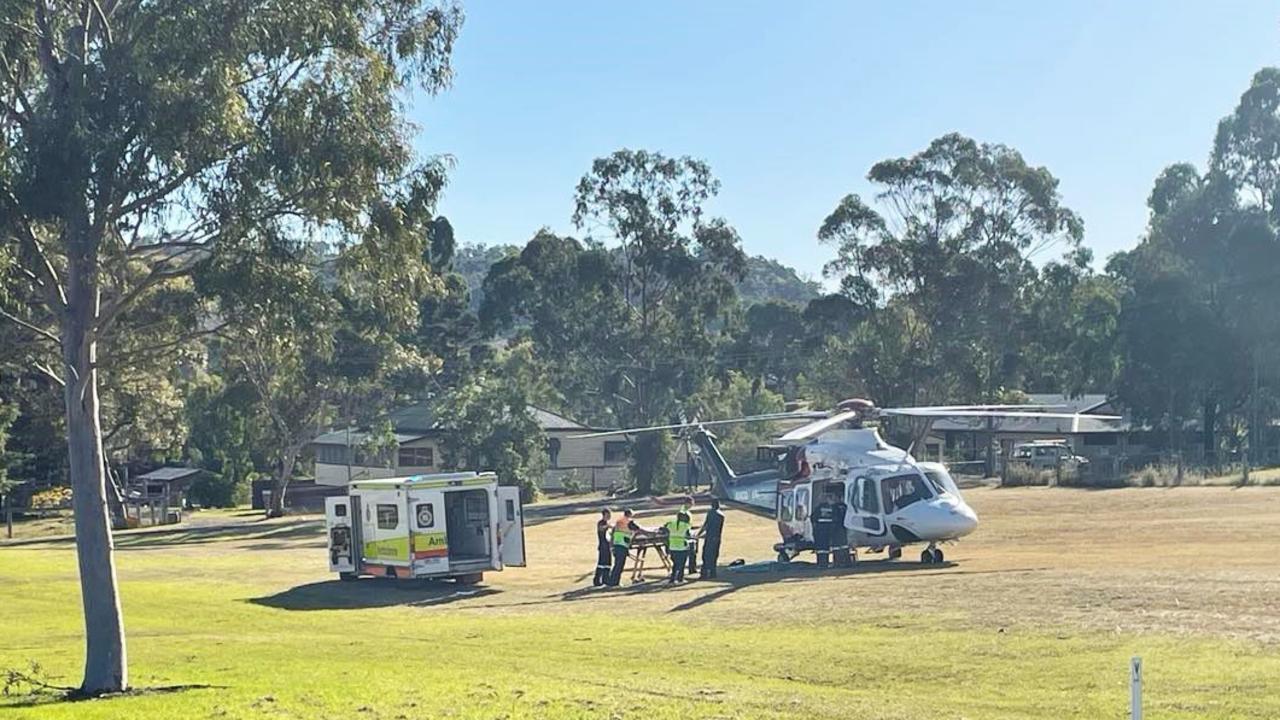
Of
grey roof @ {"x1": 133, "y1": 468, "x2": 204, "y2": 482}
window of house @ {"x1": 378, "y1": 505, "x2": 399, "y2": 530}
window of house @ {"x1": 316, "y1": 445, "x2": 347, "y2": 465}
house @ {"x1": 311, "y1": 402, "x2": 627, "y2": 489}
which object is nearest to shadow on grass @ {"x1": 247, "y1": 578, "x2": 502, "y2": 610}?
window of house @ {"x1": 378, "y1": 505, "x2": 399, "y2": 530}

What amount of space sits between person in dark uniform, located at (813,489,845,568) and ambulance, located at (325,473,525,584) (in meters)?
6.04

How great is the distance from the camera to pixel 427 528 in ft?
98.1

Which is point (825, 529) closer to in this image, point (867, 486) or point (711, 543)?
point (867, 486)

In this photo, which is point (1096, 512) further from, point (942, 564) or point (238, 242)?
point (238, 242)

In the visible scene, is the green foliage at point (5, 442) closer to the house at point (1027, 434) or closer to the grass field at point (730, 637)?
the grass field at point (730, 637)

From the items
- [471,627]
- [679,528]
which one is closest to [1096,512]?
[679,528]

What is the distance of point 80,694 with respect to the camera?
655 inches

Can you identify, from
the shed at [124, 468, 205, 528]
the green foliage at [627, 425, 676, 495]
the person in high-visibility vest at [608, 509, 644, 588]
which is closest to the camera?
the person in high-visibility vest at [608, 509, 644, 588]

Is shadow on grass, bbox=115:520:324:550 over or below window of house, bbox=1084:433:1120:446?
below

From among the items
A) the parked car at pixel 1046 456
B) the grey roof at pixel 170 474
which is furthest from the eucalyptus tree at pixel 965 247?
the grey roof at pixel 170 474

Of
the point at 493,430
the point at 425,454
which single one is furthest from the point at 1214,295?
the point at 425,454

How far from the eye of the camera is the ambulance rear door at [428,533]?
29688mm

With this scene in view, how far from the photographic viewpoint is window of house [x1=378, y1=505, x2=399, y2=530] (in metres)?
30.3

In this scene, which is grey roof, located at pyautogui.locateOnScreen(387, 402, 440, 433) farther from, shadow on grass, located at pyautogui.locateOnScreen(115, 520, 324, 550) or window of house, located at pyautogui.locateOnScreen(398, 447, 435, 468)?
shadow on grass, located at pyautogui.locateOnScreen(115, 520, 324, 550)
